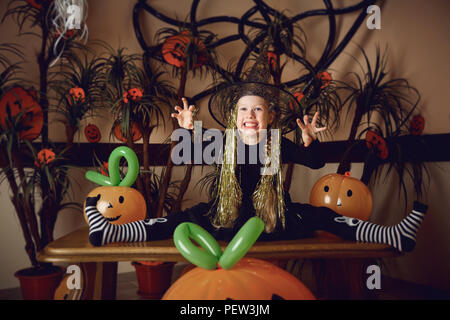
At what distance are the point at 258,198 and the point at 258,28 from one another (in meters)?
1.76

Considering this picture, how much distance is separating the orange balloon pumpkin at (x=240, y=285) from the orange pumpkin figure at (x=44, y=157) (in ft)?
3.77

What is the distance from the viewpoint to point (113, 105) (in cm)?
199

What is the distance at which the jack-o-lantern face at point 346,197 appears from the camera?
1.72m

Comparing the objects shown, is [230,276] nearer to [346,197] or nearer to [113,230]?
[113,230]

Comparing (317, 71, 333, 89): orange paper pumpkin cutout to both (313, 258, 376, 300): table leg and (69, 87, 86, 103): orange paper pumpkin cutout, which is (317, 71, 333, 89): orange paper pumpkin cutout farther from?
(69, 87, 86, 103): orange paper pumpkin cutout

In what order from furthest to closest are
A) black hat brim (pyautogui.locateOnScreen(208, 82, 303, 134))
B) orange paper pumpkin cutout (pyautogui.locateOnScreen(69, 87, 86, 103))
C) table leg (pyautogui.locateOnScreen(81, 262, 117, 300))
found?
orange paper pumpkin cutout (pyautogui.locateOnScreen(69, 87, 86, 103)), black hat brim (pyautogui.locateOnScreen(208, 82, 303, 134)), table leg (pyautogui.locateOnScreen(81, 262, 117, 300))

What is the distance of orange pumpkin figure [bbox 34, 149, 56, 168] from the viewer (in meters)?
1.76

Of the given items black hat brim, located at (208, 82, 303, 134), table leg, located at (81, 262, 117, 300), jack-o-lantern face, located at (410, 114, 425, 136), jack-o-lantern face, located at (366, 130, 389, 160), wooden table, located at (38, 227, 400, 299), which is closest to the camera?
wooden table, located at (38, 227, 400, 299)

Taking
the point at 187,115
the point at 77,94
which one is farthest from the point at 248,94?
the point at 77,94

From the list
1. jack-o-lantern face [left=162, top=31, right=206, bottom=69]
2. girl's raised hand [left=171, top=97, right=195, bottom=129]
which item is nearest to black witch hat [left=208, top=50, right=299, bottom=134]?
girl's raised hand [left=171, top=97, right=195, bottom=129]

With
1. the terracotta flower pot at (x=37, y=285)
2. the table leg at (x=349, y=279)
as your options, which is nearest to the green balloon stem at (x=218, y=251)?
the table leg at (x=349, y=279)

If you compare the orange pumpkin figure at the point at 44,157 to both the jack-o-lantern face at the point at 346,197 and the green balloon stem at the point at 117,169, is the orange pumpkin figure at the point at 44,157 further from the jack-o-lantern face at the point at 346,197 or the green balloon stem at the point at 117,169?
the jack-o-lantern face at the point at 346,197

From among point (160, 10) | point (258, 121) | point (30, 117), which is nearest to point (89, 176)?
point (30, 117)

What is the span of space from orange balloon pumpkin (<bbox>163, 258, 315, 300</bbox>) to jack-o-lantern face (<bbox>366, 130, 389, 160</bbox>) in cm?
132
